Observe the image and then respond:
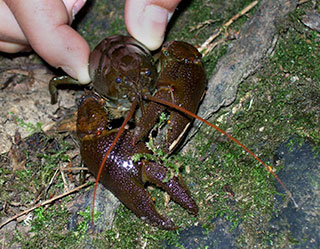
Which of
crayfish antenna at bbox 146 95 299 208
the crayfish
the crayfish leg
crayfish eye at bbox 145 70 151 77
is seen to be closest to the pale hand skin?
the crayfish

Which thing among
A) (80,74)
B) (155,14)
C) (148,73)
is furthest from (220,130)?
(80,74)

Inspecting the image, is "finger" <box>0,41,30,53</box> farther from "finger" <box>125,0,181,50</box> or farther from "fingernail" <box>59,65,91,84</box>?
"finger" <box>125,0,181,50</box>

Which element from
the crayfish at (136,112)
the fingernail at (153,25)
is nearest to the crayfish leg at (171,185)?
the crayfish at (136,112)

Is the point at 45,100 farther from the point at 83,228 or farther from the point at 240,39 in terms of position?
the point at 240,39

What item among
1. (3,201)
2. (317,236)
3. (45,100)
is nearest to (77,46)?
(45,100)

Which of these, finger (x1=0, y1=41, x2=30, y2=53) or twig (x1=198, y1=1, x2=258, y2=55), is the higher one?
twig (x1=198, y1=1, x2=258, y2=55)

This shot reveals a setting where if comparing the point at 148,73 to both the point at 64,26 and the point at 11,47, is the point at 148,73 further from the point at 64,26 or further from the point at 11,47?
the point at 11,47
